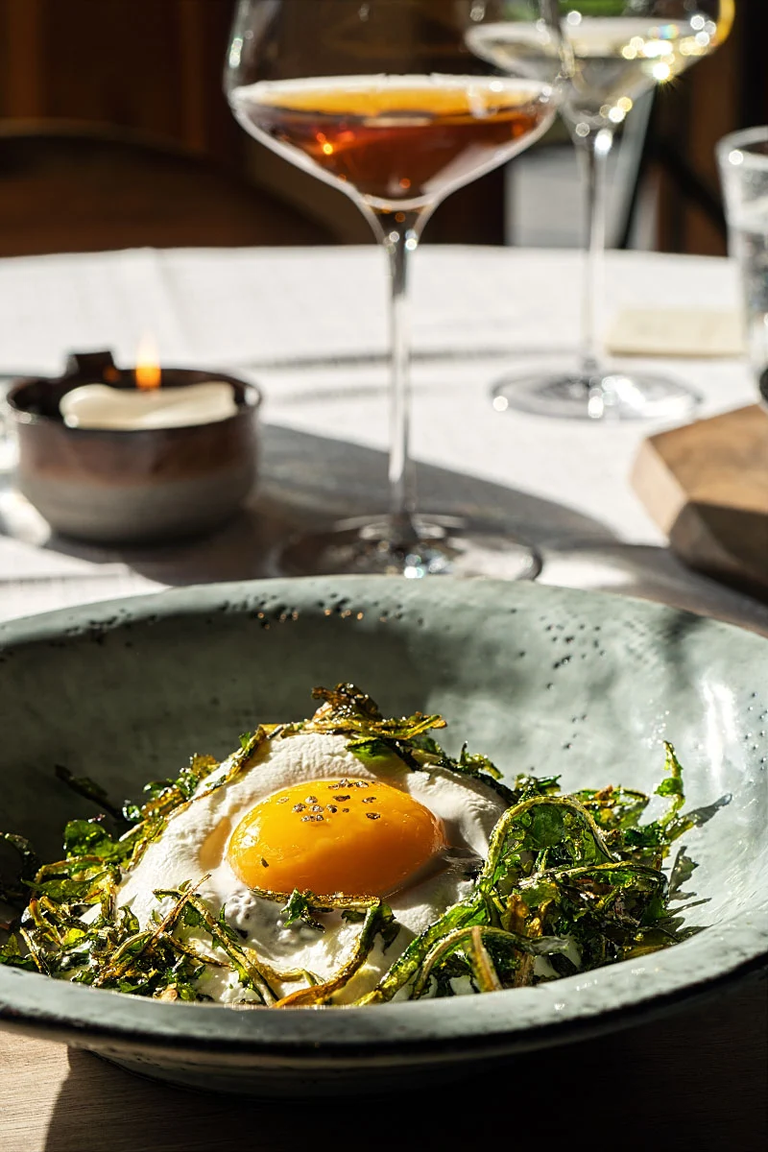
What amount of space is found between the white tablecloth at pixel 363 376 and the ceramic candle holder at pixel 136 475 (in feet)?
0.08

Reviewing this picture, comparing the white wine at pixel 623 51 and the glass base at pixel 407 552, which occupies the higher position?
the white wine at pixel 623 51

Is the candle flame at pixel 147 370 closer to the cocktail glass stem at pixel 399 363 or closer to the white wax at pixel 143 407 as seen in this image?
the white wax at pixel 143 407

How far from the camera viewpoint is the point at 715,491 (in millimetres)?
1060

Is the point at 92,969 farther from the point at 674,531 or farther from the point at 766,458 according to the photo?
the point at 766,458

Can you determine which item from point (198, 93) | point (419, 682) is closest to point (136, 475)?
point (419, 682)

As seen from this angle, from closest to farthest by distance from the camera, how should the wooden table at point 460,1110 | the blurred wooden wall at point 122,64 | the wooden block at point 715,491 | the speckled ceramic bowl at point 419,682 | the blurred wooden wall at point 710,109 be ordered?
1. the wooden table at point 460,1110
2. the speckled ceramic bowl at point 419,682
3. the wooden block at point 715,491
4. the blurred wooden wall at point 122,64
5. the blurred wooden wall at point 710,109

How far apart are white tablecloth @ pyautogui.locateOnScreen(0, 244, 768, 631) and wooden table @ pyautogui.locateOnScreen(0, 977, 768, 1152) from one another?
454 millimetres

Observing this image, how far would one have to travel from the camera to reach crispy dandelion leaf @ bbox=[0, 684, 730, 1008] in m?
0.50

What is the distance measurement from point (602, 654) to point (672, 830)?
124mm

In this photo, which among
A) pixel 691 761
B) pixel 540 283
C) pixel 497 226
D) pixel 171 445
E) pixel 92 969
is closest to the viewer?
Result: pixel 92 969

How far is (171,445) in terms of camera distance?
1011 millimetres

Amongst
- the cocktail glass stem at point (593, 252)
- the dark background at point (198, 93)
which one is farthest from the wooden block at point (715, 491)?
the dark background at point (198, 93)

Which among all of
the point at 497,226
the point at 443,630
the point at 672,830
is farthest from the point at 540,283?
the point at 497,226

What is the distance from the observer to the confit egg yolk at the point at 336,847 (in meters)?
0.56
